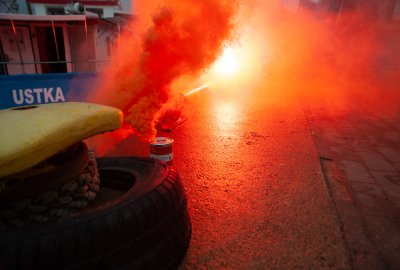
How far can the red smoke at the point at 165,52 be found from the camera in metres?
4.21

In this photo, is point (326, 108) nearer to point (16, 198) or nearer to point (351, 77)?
point (351, 77)

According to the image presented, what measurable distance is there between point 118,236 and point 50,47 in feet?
40.3

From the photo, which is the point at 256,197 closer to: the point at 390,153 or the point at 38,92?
the point at 390,153

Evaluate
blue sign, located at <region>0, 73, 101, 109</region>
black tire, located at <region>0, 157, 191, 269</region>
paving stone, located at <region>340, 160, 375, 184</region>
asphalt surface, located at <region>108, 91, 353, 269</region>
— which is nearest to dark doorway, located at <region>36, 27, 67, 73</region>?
blue sign, located at <region>0, 73, 101, 109</region>

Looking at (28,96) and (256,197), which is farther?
(28,96)

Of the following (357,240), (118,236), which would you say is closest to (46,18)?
(118,236)

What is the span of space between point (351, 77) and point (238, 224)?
15874 millimetres

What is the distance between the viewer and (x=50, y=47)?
11469 millimetres

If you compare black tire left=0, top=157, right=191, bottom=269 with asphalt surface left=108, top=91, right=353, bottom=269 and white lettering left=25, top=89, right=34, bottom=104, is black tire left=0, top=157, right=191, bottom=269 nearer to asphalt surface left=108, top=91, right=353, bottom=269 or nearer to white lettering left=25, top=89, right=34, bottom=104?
asphalt surface left=108, top=91, right=353, bottom=269

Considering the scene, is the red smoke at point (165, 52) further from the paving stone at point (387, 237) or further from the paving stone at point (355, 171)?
the paving stone at point (387, 237)

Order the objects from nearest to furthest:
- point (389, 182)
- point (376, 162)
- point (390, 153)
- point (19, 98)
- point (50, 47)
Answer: point (389, 182)
point (376, 162)
point (390, 153)
point (19, 98)
point (50, 47)

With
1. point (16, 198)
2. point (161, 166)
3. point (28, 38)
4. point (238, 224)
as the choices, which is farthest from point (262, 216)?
point (28, 38)

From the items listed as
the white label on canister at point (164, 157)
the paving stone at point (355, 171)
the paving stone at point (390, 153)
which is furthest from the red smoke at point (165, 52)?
the paving stone at point (390, 153)

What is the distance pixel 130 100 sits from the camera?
416cm
